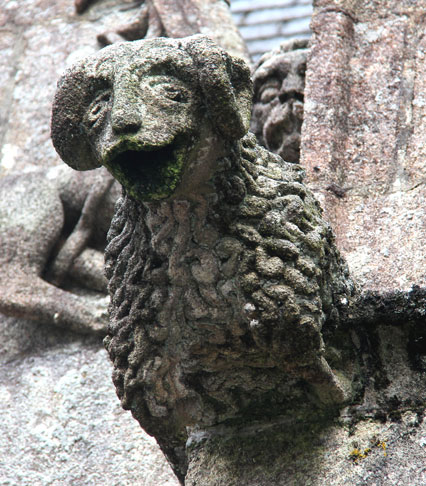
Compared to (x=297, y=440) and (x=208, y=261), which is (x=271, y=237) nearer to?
(x=208, y=261)

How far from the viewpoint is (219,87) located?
4.92 ft

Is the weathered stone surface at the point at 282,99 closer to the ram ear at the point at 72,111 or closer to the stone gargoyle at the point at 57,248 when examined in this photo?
the stone gargoyle at the point at 57,248

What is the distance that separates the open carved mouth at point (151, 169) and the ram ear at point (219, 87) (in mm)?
94

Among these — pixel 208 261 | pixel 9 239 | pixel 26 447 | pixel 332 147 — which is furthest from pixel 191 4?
pixel 208 261

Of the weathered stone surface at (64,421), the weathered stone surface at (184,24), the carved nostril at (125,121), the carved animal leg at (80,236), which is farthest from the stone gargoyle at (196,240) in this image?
the weathered stone surface at (184,24)

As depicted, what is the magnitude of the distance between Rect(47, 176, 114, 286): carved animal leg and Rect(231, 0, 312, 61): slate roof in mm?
A: 2327

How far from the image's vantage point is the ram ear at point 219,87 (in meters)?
1.50

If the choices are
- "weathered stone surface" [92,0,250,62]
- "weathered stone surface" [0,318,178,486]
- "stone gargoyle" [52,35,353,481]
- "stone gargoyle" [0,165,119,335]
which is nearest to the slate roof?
"weathered stone surface" [92,0,250,62]

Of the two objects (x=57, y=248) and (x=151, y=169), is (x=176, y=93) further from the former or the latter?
(x=57, y=248)

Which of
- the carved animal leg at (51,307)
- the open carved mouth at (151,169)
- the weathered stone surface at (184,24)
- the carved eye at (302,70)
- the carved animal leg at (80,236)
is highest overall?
the open carved mouth at (151,169)

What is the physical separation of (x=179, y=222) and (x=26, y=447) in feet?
3.30

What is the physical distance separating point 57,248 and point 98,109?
1.28 meters

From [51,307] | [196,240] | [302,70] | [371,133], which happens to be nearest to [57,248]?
[51,307]

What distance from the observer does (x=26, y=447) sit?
237 centimetres
